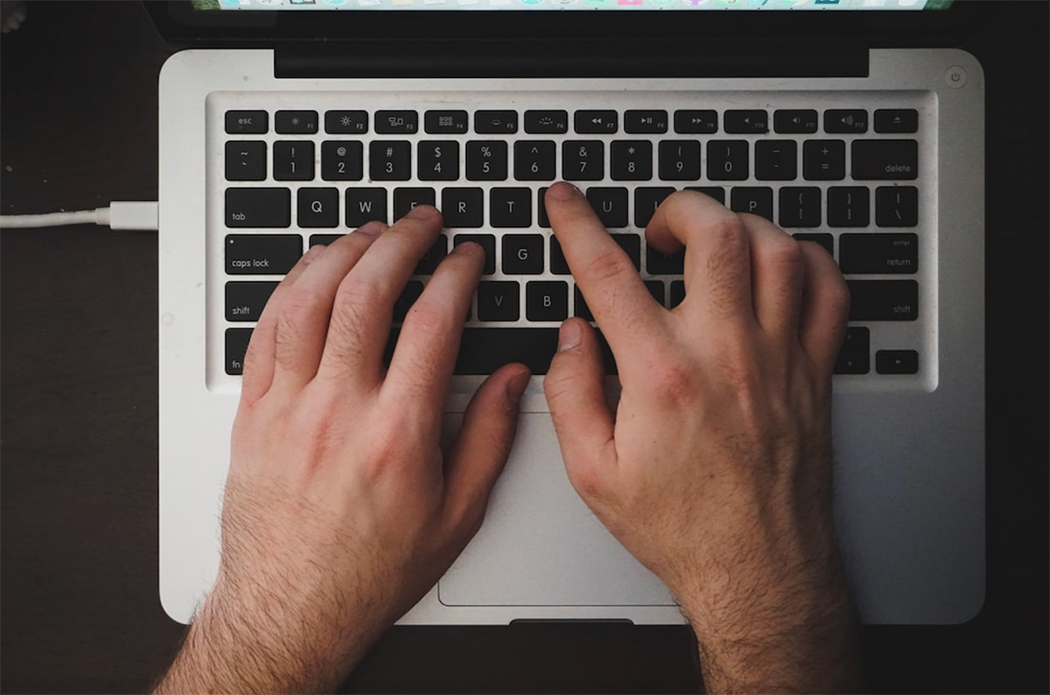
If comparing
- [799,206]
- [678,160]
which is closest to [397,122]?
[678,160]

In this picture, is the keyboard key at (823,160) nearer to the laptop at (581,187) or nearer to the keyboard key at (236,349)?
the laptop at (581,187)

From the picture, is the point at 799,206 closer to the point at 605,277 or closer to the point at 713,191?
the point at 713,191

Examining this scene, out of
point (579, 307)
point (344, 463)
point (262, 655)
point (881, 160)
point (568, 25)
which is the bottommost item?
point (262, 655)

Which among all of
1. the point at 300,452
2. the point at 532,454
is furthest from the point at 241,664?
the point at 532,454

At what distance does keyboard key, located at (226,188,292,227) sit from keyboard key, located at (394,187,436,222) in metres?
0.09

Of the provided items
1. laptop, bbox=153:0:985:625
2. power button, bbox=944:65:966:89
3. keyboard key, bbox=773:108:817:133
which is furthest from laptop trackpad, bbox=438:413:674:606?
power button, bbox=944:65:966:89

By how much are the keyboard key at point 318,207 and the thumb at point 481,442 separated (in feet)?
0.62

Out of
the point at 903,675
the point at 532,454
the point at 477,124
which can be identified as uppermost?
the point at 477,124

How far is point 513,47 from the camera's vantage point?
0.61 m

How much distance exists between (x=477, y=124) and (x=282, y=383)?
0.26 metres

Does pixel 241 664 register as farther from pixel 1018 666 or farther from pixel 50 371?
pixel 1018 666

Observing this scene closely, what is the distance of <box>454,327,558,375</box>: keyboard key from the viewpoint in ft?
1.94

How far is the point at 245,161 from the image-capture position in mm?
591

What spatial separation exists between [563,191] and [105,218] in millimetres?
403
